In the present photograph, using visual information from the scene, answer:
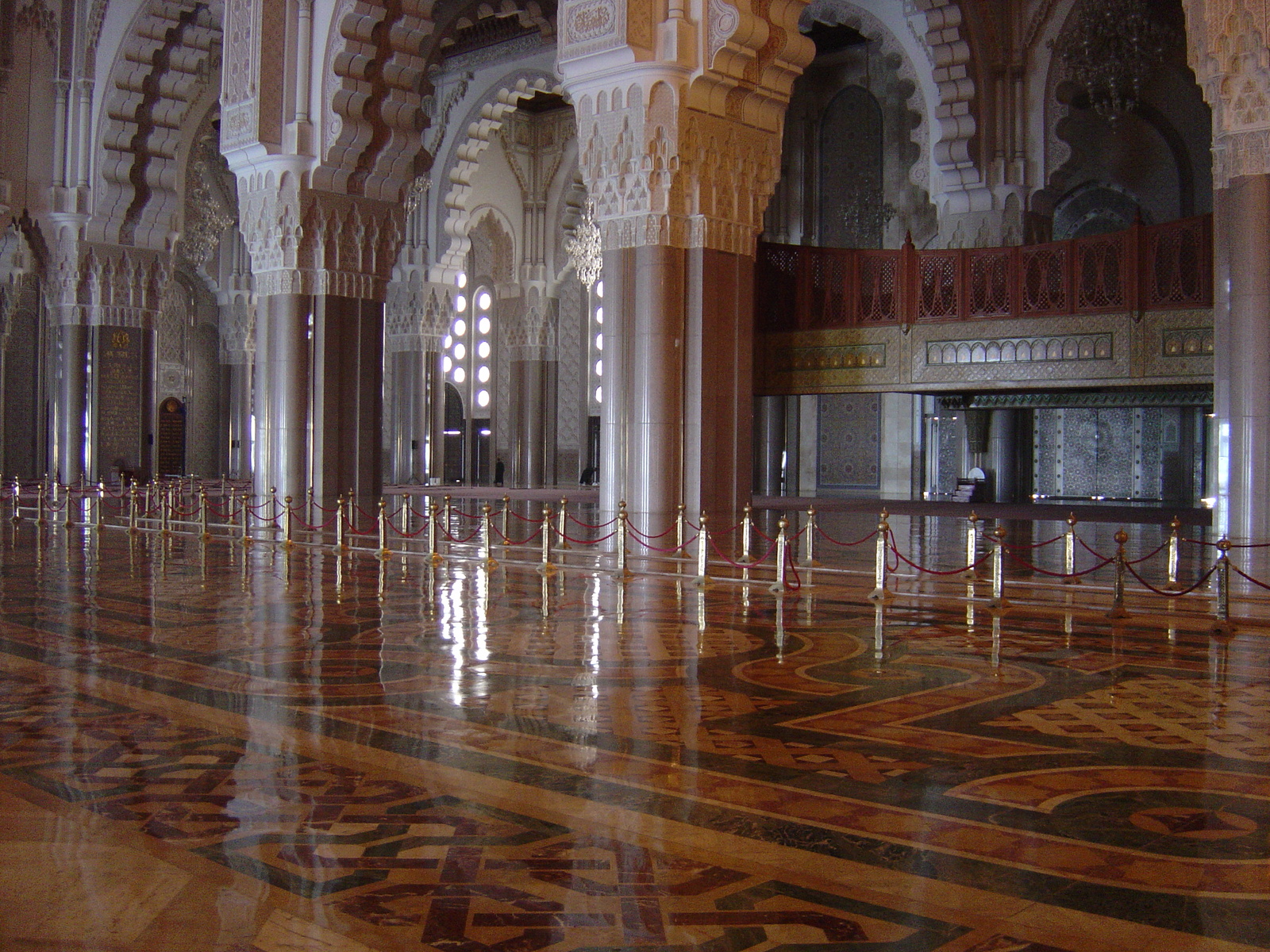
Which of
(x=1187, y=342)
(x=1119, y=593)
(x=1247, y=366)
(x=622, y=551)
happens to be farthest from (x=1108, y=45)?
(x=1119, y=593)

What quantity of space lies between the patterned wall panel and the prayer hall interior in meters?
0.09

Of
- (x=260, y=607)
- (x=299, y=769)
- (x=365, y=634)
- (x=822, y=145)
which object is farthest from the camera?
(x=822, y=145)

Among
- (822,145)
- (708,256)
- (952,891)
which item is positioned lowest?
(952,891)

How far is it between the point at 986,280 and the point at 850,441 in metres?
6.39

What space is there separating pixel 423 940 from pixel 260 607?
14.2 ft

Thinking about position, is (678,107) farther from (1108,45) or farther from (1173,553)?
(1108,45)

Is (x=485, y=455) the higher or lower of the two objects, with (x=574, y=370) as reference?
lower

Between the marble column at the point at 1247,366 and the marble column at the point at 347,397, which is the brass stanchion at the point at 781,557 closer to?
the marble column at the point at 1247,366

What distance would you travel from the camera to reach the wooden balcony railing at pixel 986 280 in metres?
11.6

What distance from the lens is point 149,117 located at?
16.5m

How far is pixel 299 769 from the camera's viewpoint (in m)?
3.00

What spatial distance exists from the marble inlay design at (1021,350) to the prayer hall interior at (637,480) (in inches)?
1.6

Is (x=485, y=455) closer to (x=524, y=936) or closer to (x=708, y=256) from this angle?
(x=708, y=256)

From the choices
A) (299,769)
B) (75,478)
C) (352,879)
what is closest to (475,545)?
(299,769)
